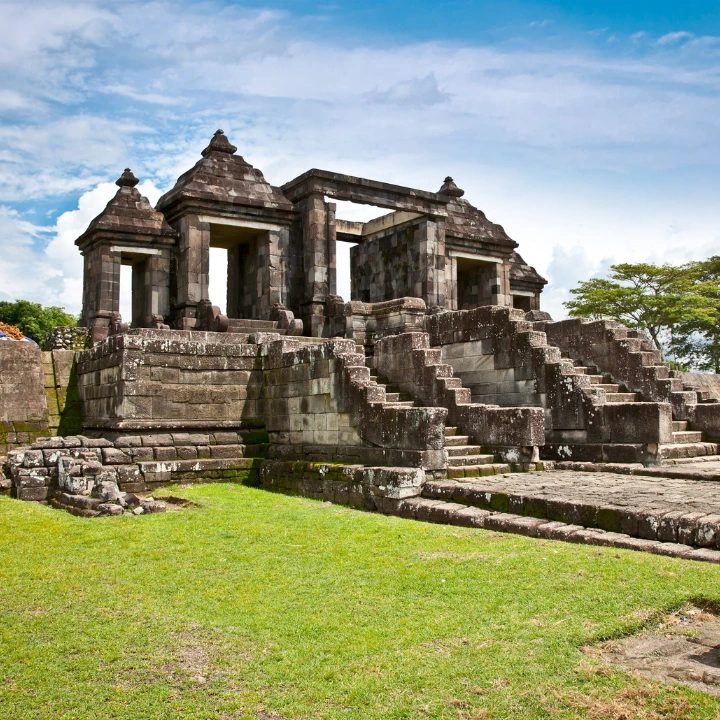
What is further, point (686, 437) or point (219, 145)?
point (219, 145)

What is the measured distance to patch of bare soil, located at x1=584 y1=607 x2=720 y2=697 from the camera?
12.9 ft

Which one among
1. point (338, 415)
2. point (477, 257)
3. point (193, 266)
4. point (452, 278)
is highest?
point (477, 257)

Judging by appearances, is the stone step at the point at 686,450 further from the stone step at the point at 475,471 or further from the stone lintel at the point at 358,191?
the stone lintel at the point at 358,191

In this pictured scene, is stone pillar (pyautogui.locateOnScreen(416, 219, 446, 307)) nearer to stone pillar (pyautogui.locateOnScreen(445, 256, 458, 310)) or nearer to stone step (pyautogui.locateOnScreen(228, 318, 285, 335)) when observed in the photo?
stone pillar (pyautogui.locateOnScreen(445, 256, 458, 310))

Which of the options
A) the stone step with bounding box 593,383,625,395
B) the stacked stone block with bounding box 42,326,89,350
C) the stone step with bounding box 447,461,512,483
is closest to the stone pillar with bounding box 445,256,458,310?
the stone step with bounding box 593,383,625,395

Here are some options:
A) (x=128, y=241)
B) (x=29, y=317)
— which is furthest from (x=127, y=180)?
(x=29, y=317)

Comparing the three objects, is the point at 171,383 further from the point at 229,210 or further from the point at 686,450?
the point at 686,450

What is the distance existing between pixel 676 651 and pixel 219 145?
1714 cm

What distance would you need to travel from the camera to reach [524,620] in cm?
479

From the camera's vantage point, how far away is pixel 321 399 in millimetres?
11070

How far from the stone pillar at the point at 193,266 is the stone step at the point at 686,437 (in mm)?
10396

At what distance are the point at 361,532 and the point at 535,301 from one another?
20628mm

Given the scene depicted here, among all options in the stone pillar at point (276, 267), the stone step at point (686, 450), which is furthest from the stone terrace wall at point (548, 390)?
the stone pillar at point (276, 267)

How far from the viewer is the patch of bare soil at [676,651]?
3928mm
